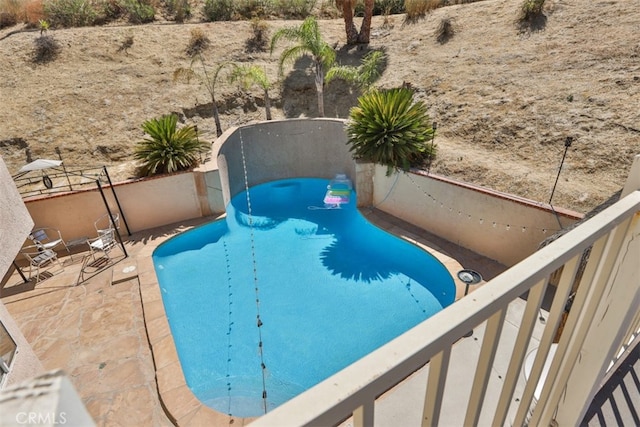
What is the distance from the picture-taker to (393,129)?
9.27m

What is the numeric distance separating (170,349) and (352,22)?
62.2ft

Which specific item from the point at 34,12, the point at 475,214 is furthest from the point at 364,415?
the point at 34,12

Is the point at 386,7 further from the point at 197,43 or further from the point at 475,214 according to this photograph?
the point at 475,214

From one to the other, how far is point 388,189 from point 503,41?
9.96 m

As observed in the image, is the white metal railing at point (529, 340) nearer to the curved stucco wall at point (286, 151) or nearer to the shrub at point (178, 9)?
the curved stucco wall at point (286, 151)

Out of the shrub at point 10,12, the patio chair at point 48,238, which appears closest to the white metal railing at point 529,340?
the patio chair at point 48,238

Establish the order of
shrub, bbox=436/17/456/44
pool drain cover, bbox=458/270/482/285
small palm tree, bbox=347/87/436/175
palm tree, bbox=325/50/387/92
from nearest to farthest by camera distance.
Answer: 1. pool drain cover, bbox=458/270/482/285
2. small palm tree, bbox=347/87/436/175
3. palm tree, bbox=325/50/387/92
4. shrub, bbox=436/17/456/44

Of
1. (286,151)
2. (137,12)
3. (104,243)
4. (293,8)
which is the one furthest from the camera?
(293,8)

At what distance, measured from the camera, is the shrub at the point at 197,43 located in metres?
17.4

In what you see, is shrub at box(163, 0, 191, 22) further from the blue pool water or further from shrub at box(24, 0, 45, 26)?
the blue pool water

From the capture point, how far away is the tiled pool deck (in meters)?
4.88

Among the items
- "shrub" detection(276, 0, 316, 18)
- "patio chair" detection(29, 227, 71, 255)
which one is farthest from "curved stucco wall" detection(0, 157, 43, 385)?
"shrub" detection(276, 0, 316, 18)

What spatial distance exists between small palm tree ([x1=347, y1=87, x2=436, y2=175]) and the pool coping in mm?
2259

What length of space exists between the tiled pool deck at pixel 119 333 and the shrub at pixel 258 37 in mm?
14228
